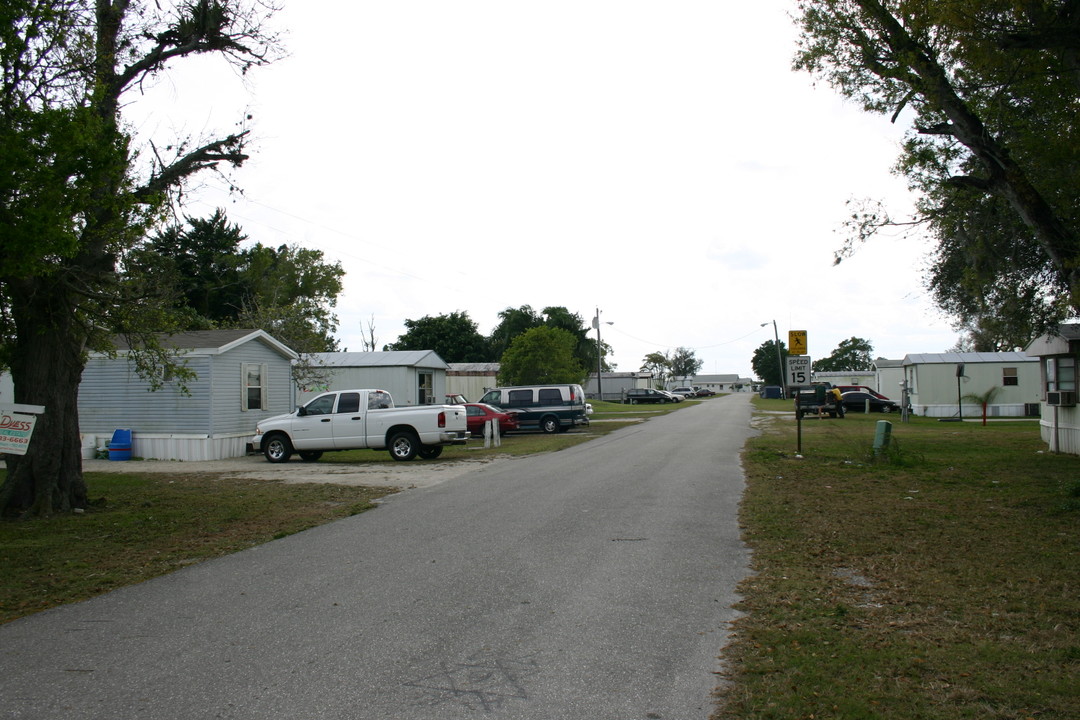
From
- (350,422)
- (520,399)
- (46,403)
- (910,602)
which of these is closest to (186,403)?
(350,422)

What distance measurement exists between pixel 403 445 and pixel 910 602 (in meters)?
15.6

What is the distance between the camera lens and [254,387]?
78.3 ft

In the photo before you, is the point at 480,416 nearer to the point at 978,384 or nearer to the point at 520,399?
the point at 520,399

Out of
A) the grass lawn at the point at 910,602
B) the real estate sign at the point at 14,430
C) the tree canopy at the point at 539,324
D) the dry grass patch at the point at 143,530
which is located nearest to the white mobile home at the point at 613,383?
the tree canopy at the point at 539,324

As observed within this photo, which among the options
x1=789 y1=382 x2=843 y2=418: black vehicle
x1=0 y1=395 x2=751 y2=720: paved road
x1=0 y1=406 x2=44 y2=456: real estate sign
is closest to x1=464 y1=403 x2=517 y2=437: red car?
x1=789 y1=382 x2=843 y2=418: black vehicle

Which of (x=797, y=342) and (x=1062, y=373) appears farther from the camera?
(x=797, y=342)

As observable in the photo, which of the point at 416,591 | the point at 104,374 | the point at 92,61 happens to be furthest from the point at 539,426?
the point at 416,591

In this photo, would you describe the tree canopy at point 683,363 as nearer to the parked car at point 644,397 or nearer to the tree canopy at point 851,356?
the tree canopy at point 851,356

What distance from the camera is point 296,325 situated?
1398 inches

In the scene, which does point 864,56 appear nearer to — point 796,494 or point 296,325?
point 796,494

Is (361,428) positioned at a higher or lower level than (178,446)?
higher

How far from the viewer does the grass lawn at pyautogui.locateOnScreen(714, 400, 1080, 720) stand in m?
4.46

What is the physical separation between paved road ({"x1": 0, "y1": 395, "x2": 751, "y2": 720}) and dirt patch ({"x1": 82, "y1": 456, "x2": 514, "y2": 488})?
19.5 feet

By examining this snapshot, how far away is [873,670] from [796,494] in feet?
27.2
